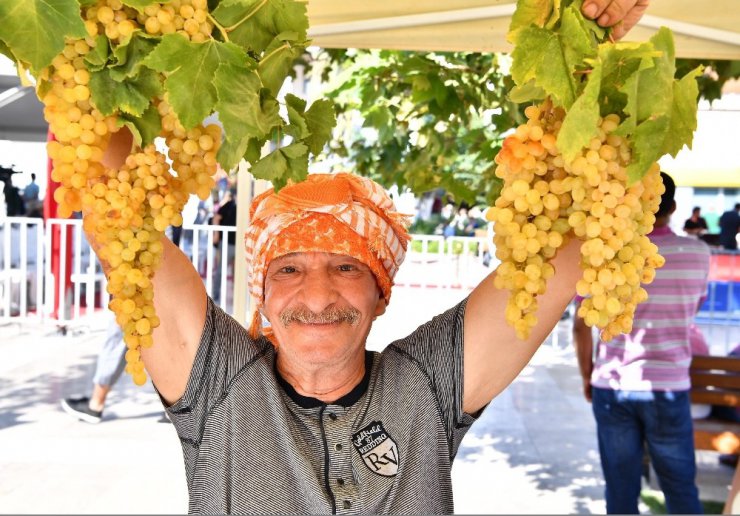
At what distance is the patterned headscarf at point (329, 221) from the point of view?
171cm

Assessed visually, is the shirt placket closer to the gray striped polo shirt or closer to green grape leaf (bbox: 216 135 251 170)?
the gray striped polo shirt

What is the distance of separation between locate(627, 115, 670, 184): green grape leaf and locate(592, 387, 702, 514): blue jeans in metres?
2.93

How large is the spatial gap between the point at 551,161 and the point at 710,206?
67.8ft

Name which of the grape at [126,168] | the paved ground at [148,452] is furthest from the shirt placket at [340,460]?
the paved ground at [148,452]

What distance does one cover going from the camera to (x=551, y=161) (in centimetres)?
94

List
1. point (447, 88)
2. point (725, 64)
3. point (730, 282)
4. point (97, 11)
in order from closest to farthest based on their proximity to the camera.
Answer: point (97, 11), point (725, 64), point (447, 88), point (730, 282)

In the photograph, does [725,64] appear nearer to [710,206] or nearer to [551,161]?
[551,161]

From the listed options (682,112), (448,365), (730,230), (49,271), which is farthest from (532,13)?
(730,230)

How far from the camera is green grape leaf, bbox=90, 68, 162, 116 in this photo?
0.90m

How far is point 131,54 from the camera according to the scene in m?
0.92

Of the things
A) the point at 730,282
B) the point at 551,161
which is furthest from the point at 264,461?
the point at 730,282

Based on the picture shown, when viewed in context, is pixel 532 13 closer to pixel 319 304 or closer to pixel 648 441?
pixel 319 304

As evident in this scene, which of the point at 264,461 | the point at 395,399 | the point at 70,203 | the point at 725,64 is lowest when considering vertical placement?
the point at 264,461

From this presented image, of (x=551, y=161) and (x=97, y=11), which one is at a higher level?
(x=97, y=11)
